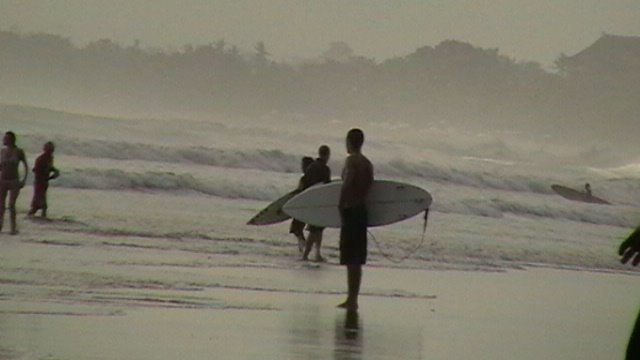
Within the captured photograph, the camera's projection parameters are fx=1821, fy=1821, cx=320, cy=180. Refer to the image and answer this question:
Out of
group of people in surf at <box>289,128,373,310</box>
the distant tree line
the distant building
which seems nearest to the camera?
group of people in surf at <box>289,128,373,310</box>

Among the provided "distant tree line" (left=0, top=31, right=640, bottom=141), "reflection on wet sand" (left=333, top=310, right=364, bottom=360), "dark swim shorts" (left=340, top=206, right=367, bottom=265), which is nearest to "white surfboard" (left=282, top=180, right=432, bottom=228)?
"dark swim shorts" (left=340, top=206, right=367, bottom=265)

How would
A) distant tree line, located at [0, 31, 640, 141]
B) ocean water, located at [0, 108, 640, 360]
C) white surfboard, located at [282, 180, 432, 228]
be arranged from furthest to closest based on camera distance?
distant tree line, located at [0, 31, 640, 141] → white surfboard, located at [282, 180, 432, 228] → ocean water, located at [0, 108, 640, 360]

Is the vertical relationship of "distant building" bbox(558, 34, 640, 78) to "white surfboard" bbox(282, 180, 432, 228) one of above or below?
above

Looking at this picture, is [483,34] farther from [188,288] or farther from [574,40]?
[188,288]

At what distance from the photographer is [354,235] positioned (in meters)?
13.0

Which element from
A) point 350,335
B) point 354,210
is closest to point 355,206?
point 354,210

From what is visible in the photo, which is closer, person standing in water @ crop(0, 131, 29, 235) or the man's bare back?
the man's bare back

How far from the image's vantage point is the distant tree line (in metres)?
43.8

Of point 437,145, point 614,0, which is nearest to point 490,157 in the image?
point 437,145

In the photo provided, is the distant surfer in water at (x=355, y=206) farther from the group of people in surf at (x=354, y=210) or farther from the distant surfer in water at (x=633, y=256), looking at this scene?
the distant surfer in water at (x=633, y=256)

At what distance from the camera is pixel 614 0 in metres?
52.4

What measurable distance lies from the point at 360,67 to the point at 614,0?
25.5ft

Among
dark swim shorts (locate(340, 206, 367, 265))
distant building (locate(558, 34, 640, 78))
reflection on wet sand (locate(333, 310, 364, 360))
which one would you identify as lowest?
reflection on wet sand (locate(333, 310, 364, 360))

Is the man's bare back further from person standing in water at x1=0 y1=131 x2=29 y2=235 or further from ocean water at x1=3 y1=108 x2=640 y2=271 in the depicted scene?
person standing in water at x1=0 y1=131 x2=29 y2=235
